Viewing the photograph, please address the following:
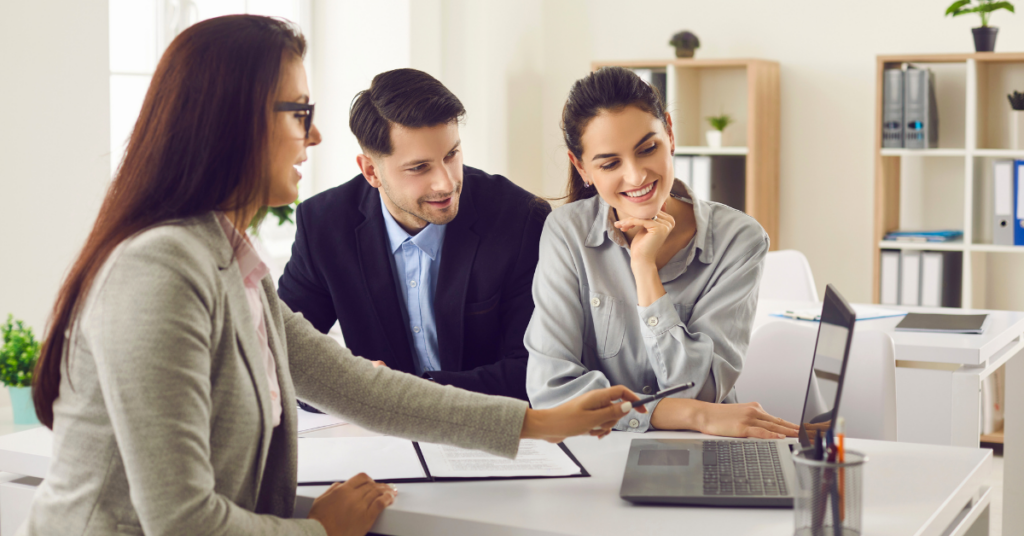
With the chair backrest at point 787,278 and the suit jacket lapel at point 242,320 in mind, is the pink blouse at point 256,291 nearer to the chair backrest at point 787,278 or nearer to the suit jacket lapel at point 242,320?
the suit jacket lapel at point 242,320

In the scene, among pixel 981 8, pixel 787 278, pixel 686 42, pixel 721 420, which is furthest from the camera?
pixel 686 42

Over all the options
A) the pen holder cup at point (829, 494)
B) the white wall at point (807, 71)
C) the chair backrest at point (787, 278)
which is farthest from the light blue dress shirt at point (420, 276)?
the white wall at point (807, 71)

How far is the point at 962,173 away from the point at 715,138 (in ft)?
3.54

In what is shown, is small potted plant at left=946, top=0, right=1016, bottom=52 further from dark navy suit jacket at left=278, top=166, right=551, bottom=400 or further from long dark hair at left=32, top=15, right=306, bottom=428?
long dark hair at left=32, top=15, right=306, bottom=428

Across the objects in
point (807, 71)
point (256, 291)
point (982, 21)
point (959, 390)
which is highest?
point (982, 21)

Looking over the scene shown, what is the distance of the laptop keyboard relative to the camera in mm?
1219

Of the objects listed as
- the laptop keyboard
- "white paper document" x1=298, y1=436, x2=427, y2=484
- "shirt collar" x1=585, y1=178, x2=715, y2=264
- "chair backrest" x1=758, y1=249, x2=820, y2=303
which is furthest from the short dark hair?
"chair backrest" x1=758, y1=249, x2=820, y2=303

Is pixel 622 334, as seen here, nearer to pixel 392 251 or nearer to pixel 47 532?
pixel 392 251

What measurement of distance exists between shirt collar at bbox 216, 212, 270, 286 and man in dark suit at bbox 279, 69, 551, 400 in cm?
82

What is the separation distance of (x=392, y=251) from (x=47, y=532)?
116 centimetres

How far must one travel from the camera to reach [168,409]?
98 cm

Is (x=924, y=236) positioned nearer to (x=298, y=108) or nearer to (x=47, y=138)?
(x=47, y=138)

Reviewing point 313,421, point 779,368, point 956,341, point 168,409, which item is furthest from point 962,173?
point 168,409

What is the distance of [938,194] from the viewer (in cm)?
416
